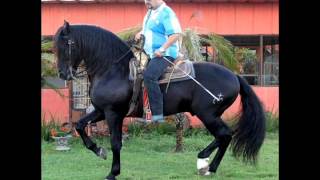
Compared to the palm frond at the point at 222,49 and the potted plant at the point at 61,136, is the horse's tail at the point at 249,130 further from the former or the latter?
the potted plant at the point at 61,136

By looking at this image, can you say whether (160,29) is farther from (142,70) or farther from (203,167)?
(203,167)

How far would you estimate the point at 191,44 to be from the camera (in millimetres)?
10062

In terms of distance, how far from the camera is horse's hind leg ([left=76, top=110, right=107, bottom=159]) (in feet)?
23.8

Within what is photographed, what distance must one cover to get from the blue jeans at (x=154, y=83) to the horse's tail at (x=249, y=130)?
4.08 feet

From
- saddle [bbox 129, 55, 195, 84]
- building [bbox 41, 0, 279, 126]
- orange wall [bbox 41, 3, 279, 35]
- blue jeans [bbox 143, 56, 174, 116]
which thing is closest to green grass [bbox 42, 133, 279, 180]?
blue jeans [bbox 143, 56, 174, 116]

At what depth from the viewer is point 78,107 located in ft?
41.8

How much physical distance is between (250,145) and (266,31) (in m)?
6.26

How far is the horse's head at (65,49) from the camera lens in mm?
7094

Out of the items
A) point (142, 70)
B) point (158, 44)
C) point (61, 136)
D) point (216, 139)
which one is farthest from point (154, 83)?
point (61, 136)

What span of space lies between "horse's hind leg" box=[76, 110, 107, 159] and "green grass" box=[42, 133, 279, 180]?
345 millimetres

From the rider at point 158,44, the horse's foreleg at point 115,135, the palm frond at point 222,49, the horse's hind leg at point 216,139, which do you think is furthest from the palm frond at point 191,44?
the horse's foreleg at point 115,135

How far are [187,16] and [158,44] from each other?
5.94 meters
